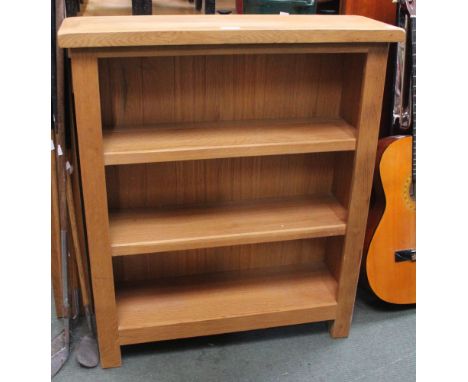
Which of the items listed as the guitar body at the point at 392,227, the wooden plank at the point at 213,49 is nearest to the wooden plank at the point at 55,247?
the wooden plank at the point at 213,49

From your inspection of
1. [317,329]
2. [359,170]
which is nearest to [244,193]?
[359,170]

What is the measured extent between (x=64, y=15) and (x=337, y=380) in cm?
150

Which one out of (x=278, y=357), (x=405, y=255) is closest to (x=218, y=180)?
(x=278, y=357)

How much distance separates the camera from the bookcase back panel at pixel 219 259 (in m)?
2.00

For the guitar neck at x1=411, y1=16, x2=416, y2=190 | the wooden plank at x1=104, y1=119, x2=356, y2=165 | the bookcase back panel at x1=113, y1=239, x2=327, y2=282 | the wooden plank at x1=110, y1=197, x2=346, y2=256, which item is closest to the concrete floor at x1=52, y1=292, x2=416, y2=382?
the bookcase back panel at x1=113, y1=239, x2=327, y2=282

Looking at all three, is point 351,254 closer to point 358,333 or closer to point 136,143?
point 358,333

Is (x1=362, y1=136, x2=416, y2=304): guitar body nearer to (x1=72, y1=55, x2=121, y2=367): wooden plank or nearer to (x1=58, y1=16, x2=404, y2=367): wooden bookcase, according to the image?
(x1=58, y1=16, x2=404, y2=367): wooden bookcase

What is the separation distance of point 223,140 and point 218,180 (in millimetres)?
276

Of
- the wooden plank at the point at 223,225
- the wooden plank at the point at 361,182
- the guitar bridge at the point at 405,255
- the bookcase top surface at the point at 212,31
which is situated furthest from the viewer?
the guitar bridge at the point at 405,255

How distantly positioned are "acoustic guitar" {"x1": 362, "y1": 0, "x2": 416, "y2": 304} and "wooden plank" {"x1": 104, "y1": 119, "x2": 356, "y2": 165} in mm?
276

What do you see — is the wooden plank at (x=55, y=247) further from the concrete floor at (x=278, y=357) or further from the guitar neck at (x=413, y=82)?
the guitar neck at (x=413, y=82)

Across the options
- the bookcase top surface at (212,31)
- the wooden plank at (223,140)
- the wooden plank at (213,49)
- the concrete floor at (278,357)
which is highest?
the bookcase top surface at (212,31)

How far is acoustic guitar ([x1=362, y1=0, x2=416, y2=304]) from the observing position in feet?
6.35

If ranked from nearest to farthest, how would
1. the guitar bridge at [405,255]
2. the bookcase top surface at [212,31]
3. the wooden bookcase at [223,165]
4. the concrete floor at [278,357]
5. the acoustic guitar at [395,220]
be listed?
the bookcase top surface at [212,31]
the wooden bookcase at [223,165]
the concrete floor at [278,357]
the acoustic guitar at [395,220]
the guitar bridge at [405,255]
